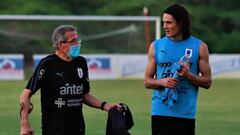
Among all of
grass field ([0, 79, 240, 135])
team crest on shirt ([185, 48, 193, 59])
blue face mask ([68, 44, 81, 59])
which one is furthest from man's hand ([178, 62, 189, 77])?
grass field ([0, 79, 240, 135])

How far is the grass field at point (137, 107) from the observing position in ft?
47.0

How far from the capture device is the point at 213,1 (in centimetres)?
4841

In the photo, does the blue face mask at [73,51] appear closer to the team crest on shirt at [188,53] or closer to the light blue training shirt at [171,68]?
the light blue training shirt at [171,68]

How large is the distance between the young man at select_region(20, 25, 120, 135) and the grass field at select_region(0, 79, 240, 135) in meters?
6.58

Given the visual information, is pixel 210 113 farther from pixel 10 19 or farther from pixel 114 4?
pixel 114 4

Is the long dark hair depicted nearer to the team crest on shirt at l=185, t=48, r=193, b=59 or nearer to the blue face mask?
the team crest on shirt at l=185, t=48, r=193, b=59

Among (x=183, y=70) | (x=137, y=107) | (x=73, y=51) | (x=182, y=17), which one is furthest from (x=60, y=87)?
(x=137, y=107)

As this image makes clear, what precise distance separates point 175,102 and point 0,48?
25564 mm

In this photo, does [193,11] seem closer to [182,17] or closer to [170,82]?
[182,17]

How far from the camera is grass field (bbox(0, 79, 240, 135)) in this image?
47.0 ft

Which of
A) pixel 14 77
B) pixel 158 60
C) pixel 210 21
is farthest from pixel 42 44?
pixel 158 60

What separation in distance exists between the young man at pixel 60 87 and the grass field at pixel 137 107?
6584 mm

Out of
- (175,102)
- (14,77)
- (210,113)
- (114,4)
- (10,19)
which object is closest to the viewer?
(175,102)

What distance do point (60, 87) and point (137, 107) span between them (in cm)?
1220
